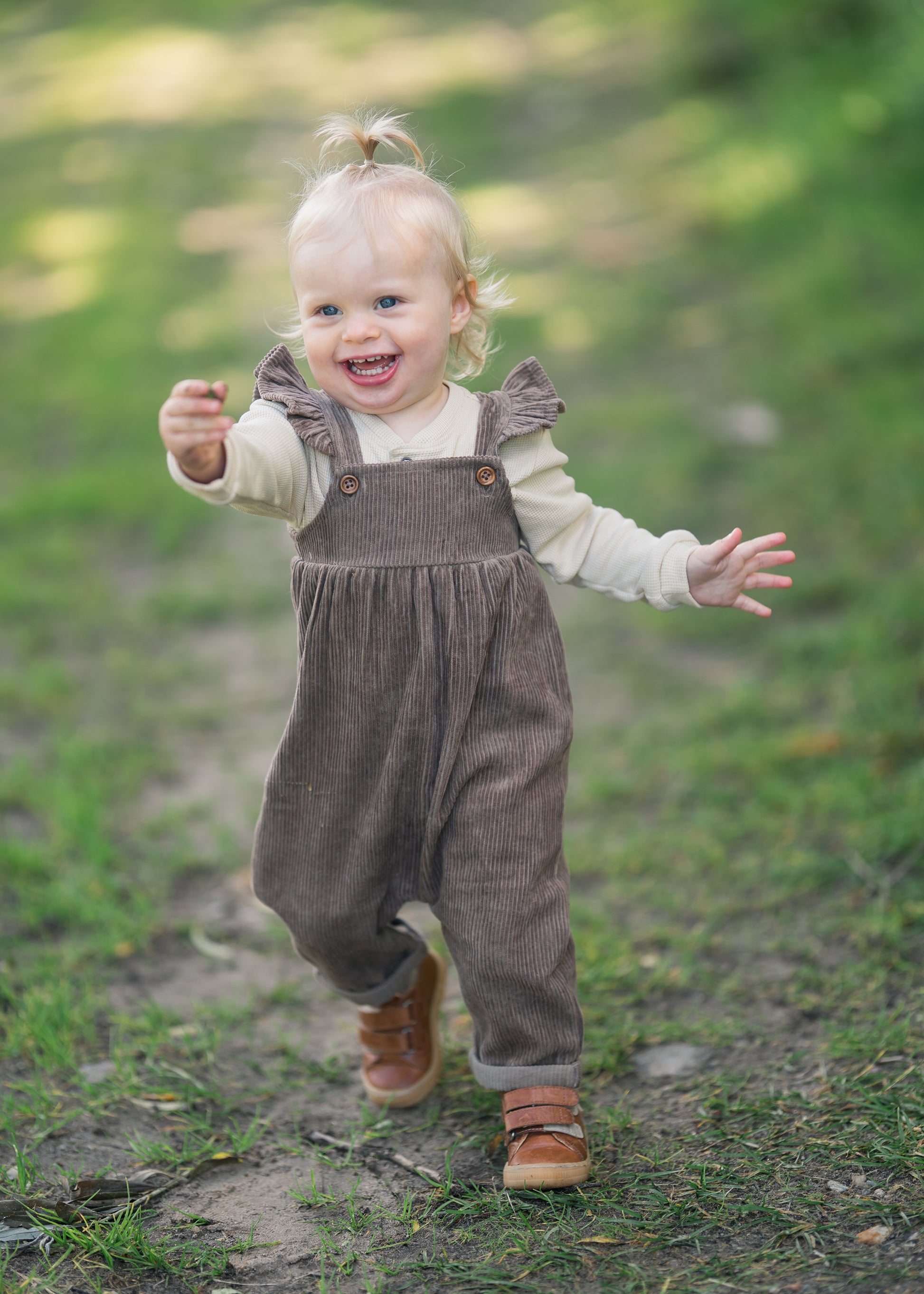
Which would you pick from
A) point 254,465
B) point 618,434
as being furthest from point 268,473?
point 618,434

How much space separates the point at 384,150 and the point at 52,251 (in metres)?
2.30

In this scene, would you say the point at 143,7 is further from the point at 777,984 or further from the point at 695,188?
the point at 777,984

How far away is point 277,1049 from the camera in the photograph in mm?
2541

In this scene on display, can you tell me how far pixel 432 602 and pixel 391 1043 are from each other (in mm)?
841

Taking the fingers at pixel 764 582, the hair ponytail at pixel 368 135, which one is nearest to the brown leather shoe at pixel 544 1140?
the fingers at pixel 764 582

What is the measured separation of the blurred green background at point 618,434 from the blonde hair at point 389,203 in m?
0.17

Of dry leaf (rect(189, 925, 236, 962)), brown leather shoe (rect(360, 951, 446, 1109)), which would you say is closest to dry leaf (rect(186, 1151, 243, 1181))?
brown leather shoe (rect(360, 951, 446, 1109))

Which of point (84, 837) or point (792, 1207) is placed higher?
point (84, 837)

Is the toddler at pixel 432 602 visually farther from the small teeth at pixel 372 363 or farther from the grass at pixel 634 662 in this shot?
the grass at pixel 634 662

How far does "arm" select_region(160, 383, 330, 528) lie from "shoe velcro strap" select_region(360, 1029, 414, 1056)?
92 centimetres

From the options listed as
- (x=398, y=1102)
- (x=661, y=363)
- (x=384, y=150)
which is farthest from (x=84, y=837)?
(x=384, y=150)

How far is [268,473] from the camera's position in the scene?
1928mm

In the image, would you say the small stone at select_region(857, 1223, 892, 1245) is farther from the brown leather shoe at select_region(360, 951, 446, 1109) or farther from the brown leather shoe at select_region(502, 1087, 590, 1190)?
the brown leather shoe at select_region(360, 951, 446, 1109)

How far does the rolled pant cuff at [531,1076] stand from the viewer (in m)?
2.09
